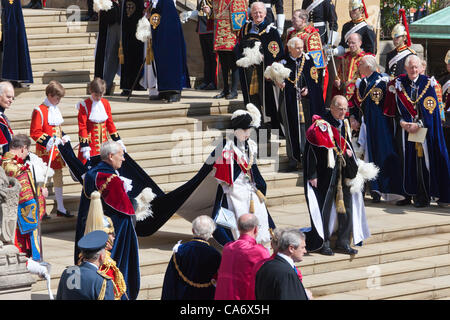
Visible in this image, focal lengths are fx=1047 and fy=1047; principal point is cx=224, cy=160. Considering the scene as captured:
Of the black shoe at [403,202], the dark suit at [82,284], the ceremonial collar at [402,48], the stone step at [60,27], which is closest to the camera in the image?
the dark suit at [82,284]

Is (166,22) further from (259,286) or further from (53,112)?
(259,286)

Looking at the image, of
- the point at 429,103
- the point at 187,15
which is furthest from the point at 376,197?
the point at 187,15

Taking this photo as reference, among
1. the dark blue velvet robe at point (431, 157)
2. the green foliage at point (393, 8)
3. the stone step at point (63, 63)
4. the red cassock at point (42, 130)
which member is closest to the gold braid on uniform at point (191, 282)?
the red cassock at point (42, 130)

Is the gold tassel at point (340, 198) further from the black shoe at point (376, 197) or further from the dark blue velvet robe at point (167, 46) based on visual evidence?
the dark blue velvet robe at point (167, 46)

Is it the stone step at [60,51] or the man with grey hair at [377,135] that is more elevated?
the stone step at [60,51]

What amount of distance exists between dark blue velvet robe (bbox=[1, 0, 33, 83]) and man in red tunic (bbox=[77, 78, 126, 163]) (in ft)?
12.0

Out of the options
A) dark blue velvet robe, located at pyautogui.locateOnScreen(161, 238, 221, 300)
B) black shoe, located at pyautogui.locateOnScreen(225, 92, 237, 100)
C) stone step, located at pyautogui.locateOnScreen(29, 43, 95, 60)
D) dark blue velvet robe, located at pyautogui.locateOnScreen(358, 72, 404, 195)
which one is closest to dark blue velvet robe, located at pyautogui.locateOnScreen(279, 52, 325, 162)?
dark blue velvet robe, located at pyautogui.locateOnScreen(358, 72, 404, 195)

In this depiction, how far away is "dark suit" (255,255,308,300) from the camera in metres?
7.18

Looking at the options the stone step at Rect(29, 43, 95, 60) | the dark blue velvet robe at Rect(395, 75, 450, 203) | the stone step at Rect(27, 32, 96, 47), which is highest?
the stone step at Rect(27, 32, 96, 47)

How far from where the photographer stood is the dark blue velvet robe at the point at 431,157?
43.4ft

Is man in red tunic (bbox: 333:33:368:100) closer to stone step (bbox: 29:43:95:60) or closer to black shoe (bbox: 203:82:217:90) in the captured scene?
black shoe (bbox: 203:82:217:90)

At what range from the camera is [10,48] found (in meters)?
15.0

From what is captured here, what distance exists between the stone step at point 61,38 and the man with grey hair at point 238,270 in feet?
32.7

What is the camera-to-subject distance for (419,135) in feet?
42.8
